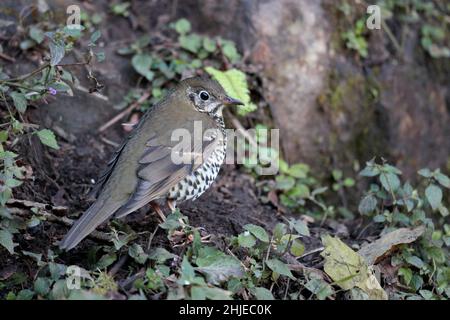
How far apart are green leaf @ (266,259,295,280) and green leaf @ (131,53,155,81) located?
2.54m

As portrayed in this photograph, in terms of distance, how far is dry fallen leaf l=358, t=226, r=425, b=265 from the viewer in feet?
15.0

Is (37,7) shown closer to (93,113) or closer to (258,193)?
(93,113)

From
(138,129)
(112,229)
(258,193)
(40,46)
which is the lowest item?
(258,193)

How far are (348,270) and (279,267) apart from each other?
0.44 m

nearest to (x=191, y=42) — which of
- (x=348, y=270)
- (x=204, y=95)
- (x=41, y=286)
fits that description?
(x=204, y=95)

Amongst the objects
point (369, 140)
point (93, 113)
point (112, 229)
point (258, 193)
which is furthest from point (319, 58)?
point (112, 229)

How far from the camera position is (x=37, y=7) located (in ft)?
19.9

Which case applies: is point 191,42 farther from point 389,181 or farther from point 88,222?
point 88,222

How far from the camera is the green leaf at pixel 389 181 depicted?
5.04 m

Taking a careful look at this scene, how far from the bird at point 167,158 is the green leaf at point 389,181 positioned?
3.87 ft

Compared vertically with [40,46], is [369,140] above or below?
below

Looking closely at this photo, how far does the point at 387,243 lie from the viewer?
468cm

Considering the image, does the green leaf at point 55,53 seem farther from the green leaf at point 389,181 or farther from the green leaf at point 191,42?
the green leaf at point 389,181

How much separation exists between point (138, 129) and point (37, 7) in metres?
1.89
